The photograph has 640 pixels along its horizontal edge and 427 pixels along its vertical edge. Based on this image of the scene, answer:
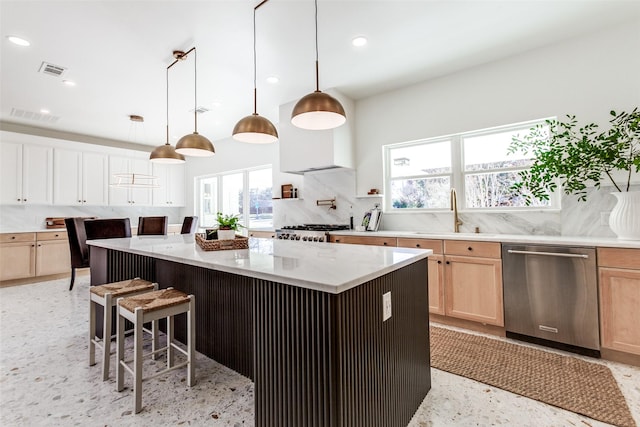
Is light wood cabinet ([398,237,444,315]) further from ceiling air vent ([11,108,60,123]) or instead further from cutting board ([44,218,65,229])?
cutting board ([44,218,65,229])

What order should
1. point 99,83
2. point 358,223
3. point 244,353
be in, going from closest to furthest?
point 244,353
point 99,83
point 358,223

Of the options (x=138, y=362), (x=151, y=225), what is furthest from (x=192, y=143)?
(x=151, y=225)

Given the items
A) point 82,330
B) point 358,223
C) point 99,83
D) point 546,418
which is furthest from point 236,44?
point 546,418

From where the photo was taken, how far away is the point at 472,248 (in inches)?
111

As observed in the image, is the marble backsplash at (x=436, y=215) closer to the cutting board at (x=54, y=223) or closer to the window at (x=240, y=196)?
the window at (x=240, y=196)

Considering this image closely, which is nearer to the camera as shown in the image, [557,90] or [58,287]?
[557,90]

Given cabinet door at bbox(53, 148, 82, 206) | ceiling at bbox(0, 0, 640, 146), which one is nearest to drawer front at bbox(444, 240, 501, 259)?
ceiling at bbox(0, 0, 640, 146)

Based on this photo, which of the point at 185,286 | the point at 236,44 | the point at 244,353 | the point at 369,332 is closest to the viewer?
the point at 369,332

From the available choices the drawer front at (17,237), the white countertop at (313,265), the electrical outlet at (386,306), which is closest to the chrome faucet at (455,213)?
the white countertop at (313,265)

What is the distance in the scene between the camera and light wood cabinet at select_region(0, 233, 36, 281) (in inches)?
179

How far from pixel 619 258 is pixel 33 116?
24.6ft

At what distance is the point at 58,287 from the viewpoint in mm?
4562

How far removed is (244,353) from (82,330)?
1949 millimetres

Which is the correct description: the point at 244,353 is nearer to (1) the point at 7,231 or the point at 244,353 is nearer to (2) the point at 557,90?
(2) the point at 557,90
